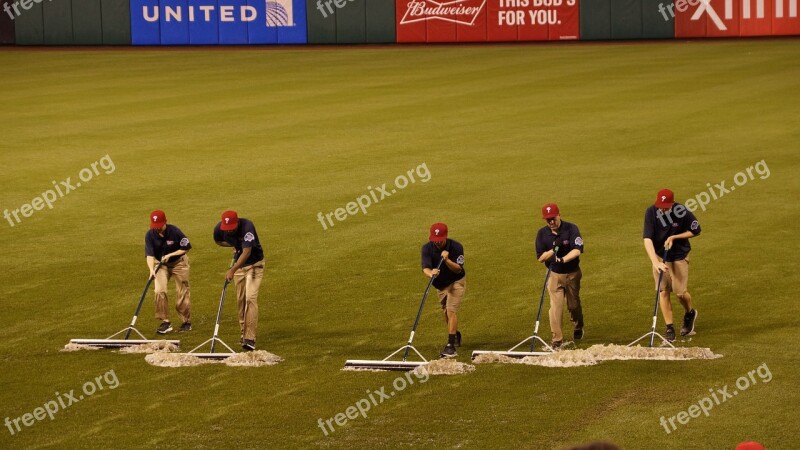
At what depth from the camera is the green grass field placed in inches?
Result: 579

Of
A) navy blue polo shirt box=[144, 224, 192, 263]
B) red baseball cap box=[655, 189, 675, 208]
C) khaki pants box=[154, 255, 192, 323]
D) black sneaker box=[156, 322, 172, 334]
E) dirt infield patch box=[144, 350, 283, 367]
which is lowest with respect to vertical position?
dirt infield patch box=[144, 350, 283, 367]

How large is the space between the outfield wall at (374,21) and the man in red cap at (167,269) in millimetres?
32278

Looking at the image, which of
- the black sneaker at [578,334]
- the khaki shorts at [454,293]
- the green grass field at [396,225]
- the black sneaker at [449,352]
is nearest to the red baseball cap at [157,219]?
the green grass field at [396,225]

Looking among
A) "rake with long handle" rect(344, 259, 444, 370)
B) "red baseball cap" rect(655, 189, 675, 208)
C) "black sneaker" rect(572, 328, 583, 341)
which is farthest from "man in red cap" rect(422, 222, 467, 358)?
"red baseball cap" rect(655, 189, 675, 208)

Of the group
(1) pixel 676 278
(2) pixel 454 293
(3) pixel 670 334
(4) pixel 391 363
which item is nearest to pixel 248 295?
(4) pixel 391 363

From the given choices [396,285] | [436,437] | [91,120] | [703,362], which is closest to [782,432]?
[703,362]

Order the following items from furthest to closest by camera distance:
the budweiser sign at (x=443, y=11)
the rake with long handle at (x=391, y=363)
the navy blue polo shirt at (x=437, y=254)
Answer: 1. the budweiser sign at (x=443, y=11)
2. the navy blue polo shirt at (x=437, y=254)
3. the rake with long handle at (x=391, y=363)

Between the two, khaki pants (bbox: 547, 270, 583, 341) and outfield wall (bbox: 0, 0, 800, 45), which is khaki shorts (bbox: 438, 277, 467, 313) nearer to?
khaki pants (bbox: 547, 270, 583, 341)

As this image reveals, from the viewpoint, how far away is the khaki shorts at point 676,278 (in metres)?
17.3

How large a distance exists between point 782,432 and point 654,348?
2987 millimetres

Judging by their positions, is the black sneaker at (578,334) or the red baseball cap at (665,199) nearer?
the red baseball cap at (665,199)

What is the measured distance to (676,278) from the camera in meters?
17.3

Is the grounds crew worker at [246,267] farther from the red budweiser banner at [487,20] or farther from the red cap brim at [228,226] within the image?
the red budweiser banner at [487,20]

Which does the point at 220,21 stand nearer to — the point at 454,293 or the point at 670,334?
the point at 454,293
